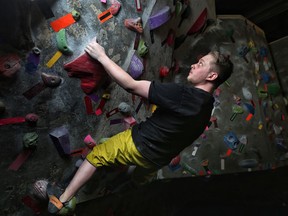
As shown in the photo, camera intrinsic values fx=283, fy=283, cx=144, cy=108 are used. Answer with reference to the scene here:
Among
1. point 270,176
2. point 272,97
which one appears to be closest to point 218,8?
point 272,97

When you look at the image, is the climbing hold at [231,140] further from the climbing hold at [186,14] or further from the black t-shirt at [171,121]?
the black t-shirt at [171,121]

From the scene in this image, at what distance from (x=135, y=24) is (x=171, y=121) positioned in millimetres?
728

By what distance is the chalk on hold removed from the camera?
1.60 metres

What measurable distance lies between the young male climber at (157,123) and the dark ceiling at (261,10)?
3.37m

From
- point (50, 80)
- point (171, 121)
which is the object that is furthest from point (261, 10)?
point (50, 80)

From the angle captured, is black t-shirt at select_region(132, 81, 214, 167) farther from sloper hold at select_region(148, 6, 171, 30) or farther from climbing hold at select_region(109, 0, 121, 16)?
sloper hold at select_region(148, 6, 171, 30)

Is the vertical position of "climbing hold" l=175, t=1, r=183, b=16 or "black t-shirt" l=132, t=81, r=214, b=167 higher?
"climbing hold" l=175, t=1, r=183, b=16

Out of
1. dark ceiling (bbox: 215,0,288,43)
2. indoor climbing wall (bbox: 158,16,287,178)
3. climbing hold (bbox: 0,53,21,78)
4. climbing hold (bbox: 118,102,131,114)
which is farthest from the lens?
dark ceiling (bbox: 215,0,288,43)

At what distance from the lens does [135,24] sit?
1874 millimetres

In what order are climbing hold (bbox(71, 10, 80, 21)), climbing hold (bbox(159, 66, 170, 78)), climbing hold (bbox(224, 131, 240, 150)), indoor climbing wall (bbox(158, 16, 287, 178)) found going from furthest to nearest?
climbing hold (bbox(224, 131, 240, 150)), indoor climbing wall (bbox(158, 16, 287, 178)), climbing hold (bbox(159, 66, 170, 78)), climbing hold (bbox(71, 10, 80, 21))

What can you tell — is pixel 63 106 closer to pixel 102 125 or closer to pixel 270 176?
pixel 102 125

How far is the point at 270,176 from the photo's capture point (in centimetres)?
416

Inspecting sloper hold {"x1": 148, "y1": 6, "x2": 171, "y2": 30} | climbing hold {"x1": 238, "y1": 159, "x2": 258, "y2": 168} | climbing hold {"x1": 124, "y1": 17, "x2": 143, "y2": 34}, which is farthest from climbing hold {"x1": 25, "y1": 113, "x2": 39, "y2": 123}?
climbing hold {"x1": 238, "y1": 159, "x2": 258, "y2": 168}

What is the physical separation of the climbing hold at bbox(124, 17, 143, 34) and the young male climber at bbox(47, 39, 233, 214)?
0.32 meters
